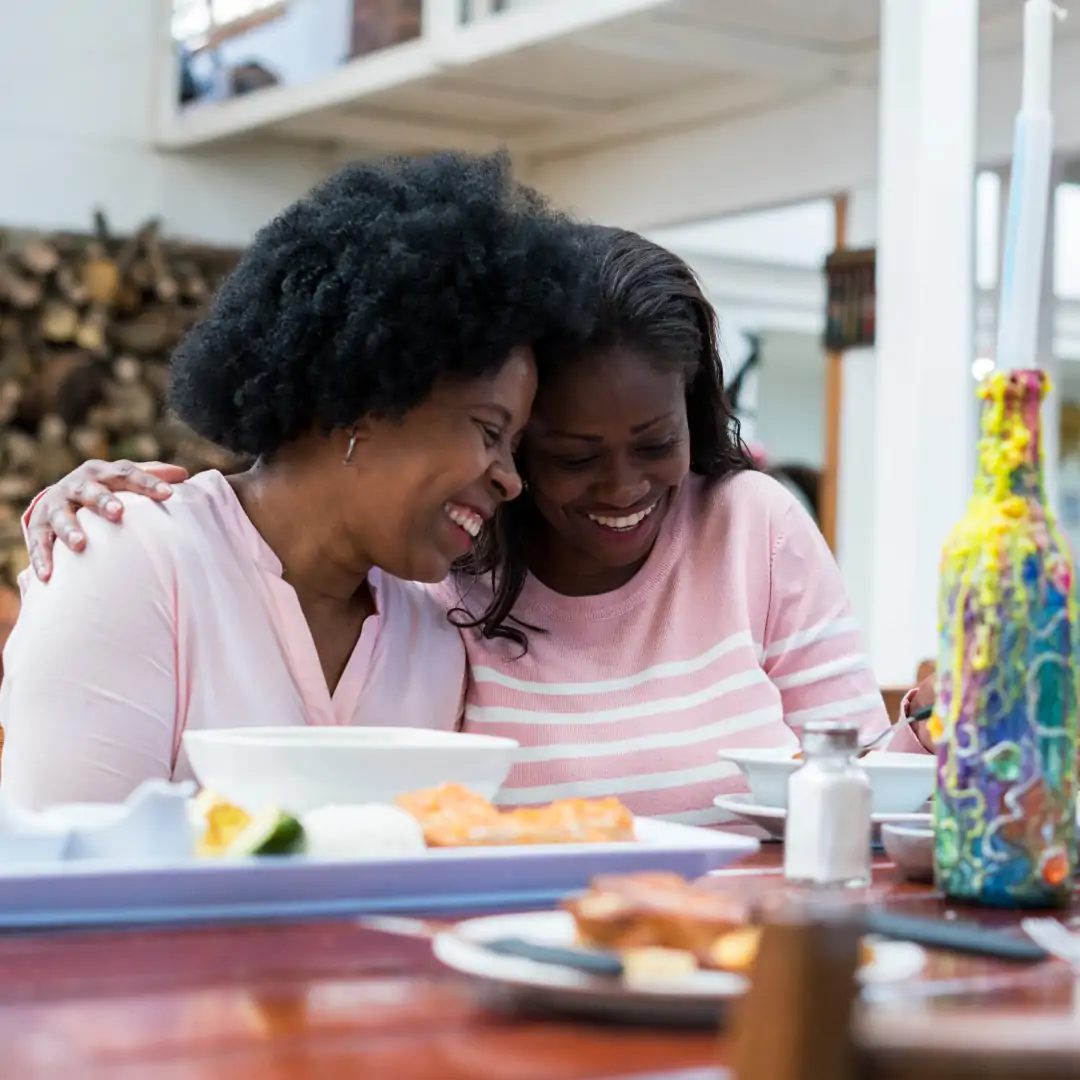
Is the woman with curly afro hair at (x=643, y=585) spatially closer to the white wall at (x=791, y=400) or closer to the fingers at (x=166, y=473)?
the fingers at (x=166, y=473)

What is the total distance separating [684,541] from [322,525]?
0.47 metres

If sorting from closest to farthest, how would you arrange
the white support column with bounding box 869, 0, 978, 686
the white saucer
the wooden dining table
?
the wooden dining table → the white saucer → the white support column with bounding box 869, 0, 978, 686

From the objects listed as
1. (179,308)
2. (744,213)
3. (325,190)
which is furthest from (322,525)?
(179,308)

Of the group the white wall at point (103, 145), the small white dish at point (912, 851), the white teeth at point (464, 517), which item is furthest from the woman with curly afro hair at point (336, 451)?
the white wall at point (103, 145)

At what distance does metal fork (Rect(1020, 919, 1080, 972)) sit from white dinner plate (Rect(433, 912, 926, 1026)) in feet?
0.35

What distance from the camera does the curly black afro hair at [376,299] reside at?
5.42 ft

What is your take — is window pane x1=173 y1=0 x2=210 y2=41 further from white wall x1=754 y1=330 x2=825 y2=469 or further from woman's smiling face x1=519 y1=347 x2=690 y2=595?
woman's smiling face x1=519 y1=347 x2=690 y2=595

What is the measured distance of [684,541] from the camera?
2008 millimetres

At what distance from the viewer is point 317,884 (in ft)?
3.13

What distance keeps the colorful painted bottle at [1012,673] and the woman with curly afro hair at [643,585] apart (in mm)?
717

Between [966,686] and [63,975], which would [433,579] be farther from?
[63,975]

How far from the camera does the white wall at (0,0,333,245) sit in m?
→ 5.33

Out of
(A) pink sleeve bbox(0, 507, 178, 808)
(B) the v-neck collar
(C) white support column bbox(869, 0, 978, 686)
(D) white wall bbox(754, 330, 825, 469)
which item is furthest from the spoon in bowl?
(D) white wall bbox(754, 330, 825, 469)

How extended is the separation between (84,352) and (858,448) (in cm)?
238
